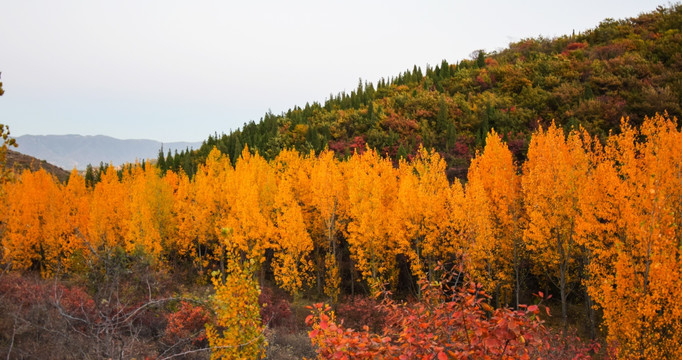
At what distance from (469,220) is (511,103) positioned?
34.4m

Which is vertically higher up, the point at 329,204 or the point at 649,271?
the point at 329,204

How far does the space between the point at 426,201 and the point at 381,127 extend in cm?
2655

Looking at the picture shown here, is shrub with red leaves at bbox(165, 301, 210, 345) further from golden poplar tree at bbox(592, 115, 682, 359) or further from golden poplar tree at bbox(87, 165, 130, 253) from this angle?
golden poplar tree at bbox(592, 115, 682, 359)

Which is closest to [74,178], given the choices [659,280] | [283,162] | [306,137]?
[283,162]

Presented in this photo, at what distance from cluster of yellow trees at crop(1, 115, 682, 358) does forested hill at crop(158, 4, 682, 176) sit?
12.7m

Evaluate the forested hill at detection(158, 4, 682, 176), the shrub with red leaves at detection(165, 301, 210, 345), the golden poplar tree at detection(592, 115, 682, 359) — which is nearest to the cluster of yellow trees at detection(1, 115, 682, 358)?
the golden poplar tree at detection(592, 115, 682, 359)

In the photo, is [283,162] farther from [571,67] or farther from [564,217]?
[571,67]

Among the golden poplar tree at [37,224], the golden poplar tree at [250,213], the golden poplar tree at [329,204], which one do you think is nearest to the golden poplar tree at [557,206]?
the golden poplar tree at [329,204]

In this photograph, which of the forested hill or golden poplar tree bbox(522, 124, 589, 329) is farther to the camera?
the forested hill

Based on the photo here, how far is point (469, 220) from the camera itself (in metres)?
18.2

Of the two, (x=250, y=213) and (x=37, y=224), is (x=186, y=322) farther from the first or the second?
(x=37, y=224)

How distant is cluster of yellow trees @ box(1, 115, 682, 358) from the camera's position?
11938 mm

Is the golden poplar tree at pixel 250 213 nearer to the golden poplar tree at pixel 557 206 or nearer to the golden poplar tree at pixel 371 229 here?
the golden poplar tree at pixel 371 229

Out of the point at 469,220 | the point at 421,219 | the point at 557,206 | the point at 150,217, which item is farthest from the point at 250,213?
the point at 557,206
